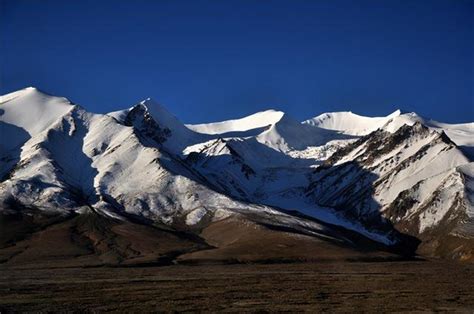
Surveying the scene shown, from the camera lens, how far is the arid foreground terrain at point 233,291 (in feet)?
268

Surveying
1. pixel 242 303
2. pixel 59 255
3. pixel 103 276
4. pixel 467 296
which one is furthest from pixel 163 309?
pixel 59 255

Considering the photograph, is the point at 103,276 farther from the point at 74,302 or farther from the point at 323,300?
the point at 323,300

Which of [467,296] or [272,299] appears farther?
[467,296]

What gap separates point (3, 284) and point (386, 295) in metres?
62.1

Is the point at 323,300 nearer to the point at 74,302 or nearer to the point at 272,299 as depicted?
the point at 272,299

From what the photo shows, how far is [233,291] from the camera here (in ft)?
328

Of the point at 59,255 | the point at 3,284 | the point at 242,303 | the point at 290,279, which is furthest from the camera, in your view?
the point at 59,255

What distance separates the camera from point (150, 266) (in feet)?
550

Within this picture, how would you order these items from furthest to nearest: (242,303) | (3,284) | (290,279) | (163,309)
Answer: (290,279), (3,284), (242,303), (163,309)

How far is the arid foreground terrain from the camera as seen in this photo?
81.8 meters

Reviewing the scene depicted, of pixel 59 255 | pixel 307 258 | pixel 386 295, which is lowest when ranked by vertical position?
pixel 59 255

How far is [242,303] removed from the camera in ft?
277

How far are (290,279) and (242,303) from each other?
41979mm

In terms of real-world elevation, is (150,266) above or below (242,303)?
below
